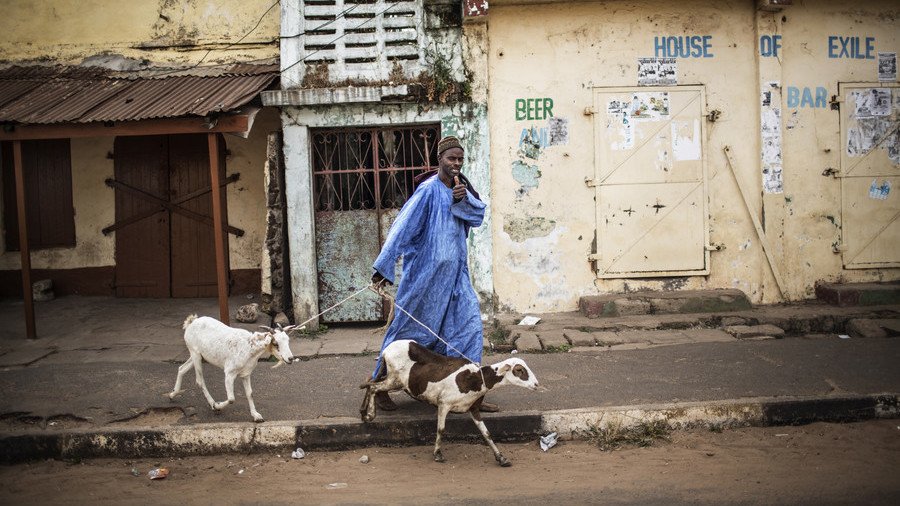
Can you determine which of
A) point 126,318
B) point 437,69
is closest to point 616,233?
point 437,69

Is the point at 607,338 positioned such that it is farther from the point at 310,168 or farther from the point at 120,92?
the point at 120,92

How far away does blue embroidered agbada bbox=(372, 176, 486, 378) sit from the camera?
521cm

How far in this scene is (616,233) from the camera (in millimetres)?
8695

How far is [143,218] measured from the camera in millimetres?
9969

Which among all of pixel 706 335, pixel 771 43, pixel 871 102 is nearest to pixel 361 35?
pixel 771 43

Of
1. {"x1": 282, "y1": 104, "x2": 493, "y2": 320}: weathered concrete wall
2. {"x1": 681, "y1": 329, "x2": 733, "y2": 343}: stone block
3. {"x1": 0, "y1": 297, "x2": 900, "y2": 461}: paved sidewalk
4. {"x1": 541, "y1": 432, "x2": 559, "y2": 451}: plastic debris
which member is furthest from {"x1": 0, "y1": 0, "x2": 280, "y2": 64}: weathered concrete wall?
{"x1": 541, "y1": 432, "x2": 559, "y2": 451}: plastic debris

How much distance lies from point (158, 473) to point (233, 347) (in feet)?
3.22

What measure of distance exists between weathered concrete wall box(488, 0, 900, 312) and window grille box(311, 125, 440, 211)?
3.08 feet

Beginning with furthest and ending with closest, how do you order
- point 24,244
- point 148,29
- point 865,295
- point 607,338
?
point 148,29 < point 865,295 < point 24,244 < point 607,338

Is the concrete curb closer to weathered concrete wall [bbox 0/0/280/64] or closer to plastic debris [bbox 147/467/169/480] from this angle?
plastic debris [bbox 147/467/169/480]

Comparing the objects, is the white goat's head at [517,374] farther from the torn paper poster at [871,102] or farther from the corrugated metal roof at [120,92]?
the torn paper poster at [871,102]

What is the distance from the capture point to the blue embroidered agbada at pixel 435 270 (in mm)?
5215

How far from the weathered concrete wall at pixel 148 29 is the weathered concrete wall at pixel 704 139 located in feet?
11.0

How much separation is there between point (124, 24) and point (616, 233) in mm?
7076
